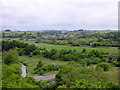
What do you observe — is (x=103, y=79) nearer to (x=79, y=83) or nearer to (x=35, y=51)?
(x=79, y=83)

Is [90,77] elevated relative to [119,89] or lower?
elevated

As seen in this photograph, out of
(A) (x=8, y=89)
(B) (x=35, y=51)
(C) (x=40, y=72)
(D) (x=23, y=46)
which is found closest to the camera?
(A) (x=8, y=89)

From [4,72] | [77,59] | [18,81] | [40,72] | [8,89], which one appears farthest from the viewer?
[77,59]

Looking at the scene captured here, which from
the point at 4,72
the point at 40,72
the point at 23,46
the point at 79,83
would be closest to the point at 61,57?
the point at 40,72

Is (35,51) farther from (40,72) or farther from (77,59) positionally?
(40,72)

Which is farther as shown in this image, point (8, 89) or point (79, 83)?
point (79, 83)

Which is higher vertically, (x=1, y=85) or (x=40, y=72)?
(x=1, y=85)

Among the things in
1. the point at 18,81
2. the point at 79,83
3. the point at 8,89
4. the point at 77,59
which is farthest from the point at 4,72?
the point at 77,59

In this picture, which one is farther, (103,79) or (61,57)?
(61,57)

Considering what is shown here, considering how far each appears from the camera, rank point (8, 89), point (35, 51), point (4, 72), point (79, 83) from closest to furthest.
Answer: point (8, 89) < point (79, 83) < point (4, 72) < point (35, 51)
